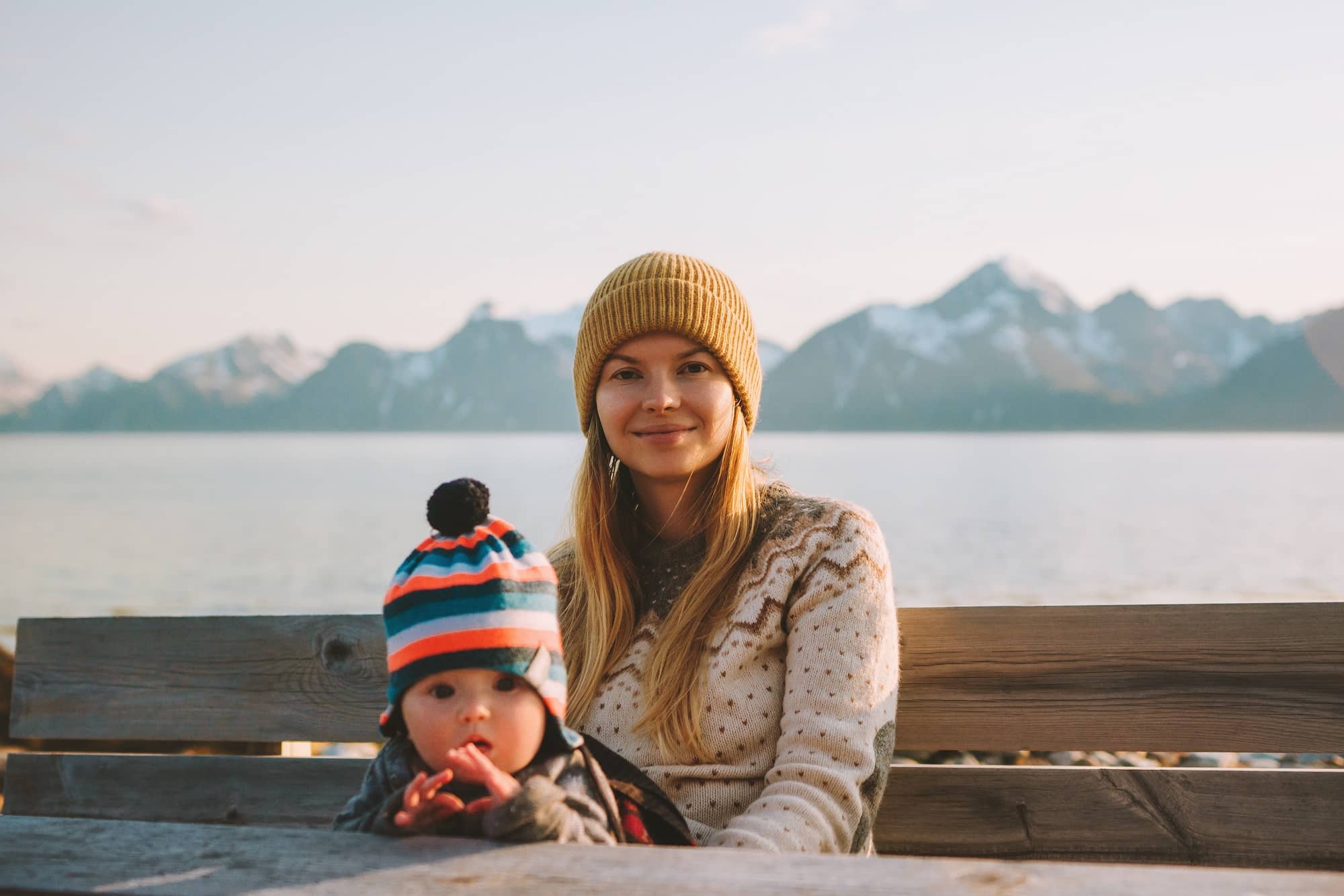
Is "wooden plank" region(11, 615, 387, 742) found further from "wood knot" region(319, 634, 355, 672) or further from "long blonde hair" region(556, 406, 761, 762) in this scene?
"long blonde hair" region(556, 406, 761, 762)

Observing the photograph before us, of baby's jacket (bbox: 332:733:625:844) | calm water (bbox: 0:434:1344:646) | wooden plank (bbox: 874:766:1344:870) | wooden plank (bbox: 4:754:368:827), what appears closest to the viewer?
baby's jacket (bbox: 332:733:625:844)

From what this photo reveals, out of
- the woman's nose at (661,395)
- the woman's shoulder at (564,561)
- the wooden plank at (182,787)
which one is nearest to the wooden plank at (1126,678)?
the woman's nose at (661,395)

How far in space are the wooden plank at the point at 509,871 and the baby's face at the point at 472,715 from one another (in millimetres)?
208

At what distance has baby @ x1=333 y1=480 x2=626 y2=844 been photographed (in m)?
1.72

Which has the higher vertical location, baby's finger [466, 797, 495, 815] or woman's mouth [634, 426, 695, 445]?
woman's mouth [634, 426, 695, 445]

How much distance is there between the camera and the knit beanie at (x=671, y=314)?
292cm

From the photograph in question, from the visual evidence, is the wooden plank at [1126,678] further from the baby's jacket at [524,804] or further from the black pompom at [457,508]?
the black pompom at [457,508]

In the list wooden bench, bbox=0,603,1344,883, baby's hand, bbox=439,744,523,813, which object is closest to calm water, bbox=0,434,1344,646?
wooden bench, bbox=0,603,1344,883

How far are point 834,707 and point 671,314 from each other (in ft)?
3.66

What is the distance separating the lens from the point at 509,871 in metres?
1.51

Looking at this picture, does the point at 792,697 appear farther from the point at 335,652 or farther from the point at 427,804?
the point at 335,652

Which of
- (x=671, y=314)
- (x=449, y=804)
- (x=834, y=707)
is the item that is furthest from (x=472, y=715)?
(x=671, y=314)

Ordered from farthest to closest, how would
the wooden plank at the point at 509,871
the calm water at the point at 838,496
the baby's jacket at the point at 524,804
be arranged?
1. the calm water at the point at 838,496
2. the baby's jacket at the point at 524,804
3. the wooden plank at the point at 509,871

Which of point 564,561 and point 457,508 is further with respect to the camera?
point 564,561
